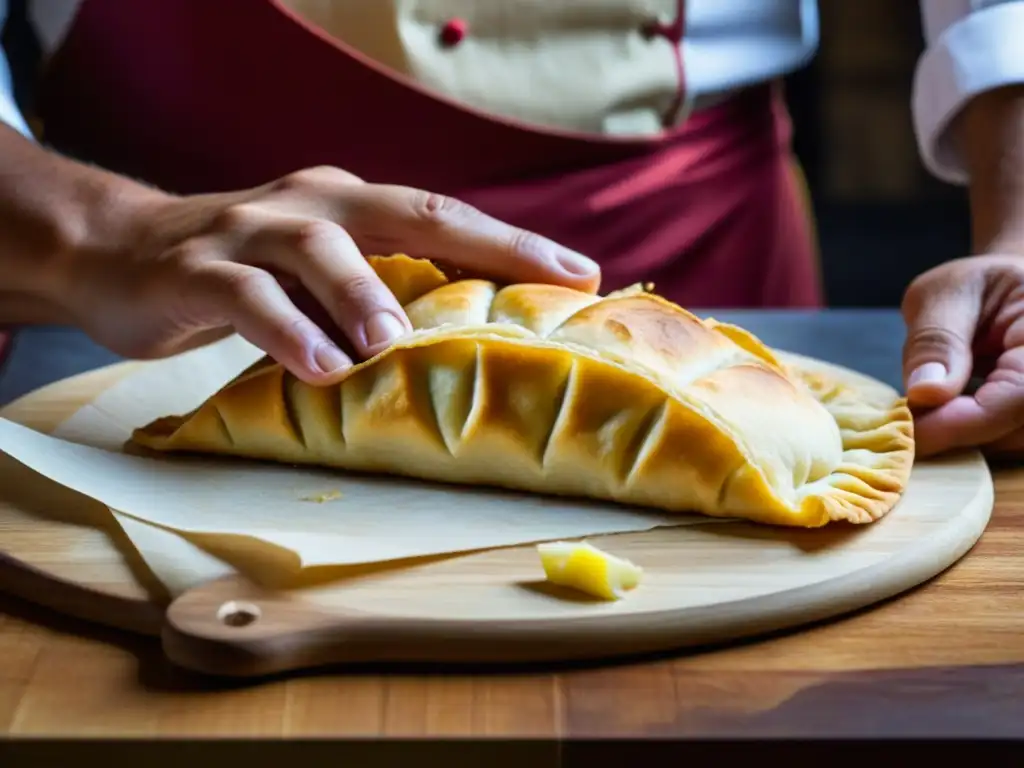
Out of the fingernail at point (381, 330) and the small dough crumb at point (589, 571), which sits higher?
the fingernail at point (381, 330)

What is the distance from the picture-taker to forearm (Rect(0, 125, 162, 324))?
1711 mm

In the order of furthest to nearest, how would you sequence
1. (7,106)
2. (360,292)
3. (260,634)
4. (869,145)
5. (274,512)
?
(869,145) → (7,106) → (360,292) → (274,512) → (260,634)

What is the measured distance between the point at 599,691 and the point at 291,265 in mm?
716

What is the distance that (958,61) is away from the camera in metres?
2.04

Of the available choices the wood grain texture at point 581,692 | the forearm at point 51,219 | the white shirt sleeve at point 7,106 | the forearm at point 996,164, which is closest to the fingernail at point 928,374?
the forearm at point 996,164

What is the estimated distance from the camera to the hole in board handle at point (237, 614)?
106cm

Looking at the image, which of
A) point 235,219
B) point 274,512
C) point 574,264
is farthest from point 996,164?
point 274,512

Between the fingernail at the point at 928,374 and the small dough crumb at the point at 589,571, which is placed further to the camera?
the fingernail at the point at 928,374

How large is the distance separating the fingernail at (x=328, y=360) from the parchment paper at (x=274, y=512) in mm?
136

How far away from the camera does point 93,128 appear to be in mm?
2234

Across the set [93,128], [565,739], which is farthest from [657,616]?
[93,128]

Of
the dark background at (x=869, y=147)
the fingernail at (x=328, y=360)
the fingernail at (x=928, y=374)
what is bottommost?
the dark background at (x=869, y=147)

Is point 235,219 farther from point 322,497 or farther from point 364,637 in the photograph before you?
point 364,637

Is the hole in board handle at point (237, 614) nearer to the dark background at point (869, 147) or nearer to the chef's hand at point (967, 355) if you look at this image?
the chef's hand at point (967, 355)
